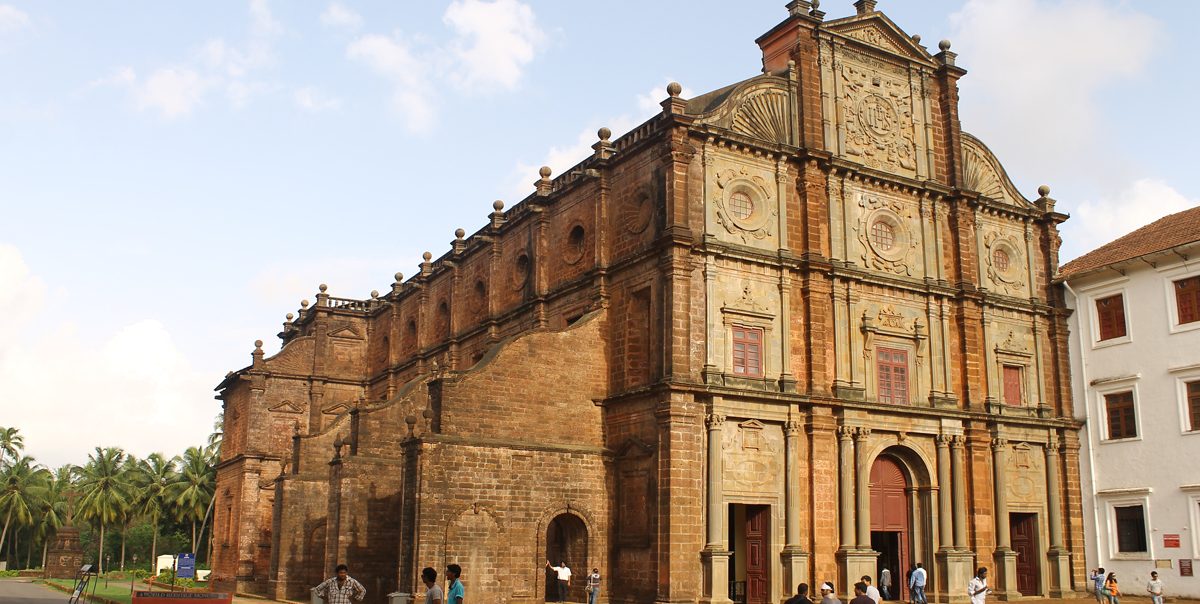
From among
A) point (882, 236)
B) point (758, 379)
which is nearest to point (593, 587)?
point (758, 379)

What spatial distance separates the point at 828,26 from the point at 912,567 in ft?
48.6

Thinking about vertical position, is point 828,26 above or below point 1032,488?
above

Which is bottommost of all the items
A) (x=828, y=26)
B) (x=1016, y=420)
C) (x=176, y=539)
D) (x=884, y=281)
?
(x=176, y=539)

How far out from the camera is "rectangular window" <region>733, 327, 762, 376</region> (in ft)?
80.7

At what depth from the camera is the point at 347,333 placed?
4466 centimetres

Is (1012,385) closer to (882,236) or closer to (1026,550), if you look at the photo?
(1026,550)

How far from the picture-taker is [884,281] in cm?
2702

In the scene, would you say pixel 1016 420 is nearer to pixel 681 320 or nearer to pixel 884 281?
pixel 884 281

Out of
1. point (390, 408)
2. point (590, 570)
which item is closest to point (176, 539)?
point (390, 408)

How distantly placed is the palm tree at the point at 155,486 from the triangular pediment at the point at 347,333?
90.1ft

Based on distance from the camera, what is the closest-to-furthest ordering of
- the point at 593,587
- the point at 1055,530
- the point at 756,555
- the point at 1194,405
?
the point at 593,587 < the point at 756,555 < the point at 1194,405 < the point at 1055,530

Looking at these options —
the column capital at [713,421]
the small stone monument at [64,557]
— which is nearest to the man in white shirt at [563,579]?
the column capital at [713,421]

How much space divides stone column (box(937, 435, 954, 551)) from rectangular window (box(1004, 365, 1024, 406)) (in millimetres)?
3357

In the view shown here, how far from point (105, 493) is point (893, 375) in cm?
5547
